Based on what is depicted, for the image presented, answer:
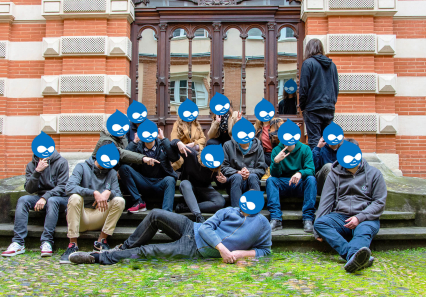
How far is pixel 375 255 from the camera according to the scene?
4.97m

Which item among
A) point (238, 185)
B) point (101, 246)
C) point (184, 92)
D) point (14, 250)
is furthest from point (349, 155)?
point (184, 92)

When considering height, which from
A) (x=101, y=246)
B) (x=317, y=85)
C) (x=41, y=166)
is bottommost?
(x=101, y=246)

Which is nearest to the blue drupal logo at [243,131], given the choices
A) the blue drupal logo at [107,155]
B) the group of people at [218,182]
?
the group of people at [218,182]

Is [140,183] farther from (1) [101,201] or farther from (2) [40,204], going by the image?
(2) [40,204]

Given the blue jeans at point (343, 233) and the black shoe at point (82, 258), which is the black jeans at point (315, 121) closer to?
the blue jeans at point (343, 233)

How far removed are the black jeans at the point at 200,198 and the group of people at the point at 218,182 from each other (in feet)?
0.05

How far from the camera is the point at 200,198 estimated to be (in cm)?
602

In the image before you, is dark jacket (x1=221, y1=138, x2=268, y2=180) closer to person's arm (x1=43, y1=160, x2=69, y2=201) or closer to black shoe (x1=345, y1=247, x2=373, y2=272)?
black shoe (x1=345, y1=247, x2=373, y2=272)

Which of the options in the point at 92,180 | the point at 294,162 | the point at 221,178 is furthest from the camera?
the point at 294,162

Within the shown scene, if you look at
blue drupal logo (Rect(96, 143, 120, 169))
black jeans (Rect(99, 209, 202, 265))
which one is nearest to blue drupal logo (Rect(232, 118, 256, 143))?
black jeans (Rect(99, 209, 202, 265))

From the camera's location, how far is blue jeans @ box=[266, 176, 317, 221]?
5.48 m

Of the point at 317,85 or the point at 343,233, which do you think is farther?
the point at 317,85

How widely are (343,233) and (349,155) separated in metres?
0.92

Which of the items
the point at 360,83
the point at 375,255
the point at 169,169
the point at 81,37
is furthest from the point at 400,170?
the point at 81,37
